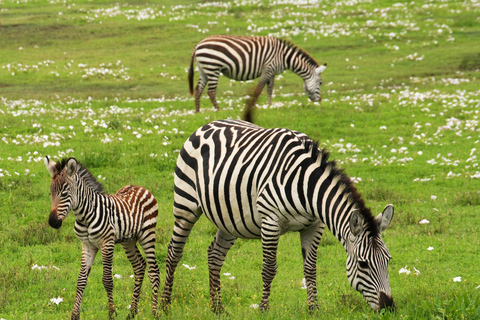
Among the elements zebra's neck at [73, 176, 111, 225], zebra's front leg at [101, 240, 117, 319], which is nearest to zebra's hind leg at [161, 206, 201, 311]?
zebra's front leg at [101, 240, 117, 319]

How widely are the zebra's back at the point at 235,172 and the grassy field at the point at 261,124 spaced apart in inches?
45.1

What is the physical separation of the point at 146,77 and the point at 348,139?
14.7m

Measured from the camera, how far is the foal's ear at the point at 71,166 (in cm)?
806

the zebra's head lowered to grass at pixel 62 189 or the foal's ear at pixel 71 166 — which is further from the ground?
the foal's ear at pixel 71 166

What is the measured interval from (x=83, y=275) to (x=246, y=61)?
15.6m

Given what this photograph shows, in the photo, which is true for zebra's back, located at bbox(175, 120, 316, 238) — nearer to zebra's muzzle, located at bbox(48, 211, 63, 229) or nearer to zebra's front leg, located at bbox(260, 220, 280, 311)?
zebra's front leg, located at bbox(260, 220, 280, 311)

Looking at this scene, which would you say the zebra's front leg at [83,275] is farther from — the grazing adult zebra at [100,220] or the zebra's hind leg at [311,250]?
the zebra's hind leg at [311,250]

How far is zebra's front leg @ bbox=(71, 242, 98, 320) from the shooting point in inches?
309

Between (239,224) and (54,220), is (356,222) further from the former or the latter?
(54,220)

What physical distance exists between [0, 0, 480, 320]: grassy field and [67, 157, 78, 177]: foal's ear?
6.29ft

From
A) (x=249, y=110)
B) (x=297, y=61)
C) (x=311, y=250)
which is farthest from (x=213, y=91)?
(x=311, y=250)

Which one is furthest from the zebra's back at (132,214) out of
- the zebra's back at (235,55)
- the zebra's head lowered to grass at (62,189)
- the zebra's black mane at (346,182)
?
the zebra's back at (235,55)

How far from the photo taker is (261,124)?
17984mm

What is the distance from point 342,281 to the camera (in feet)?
30.3
